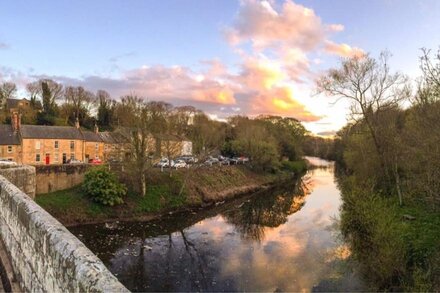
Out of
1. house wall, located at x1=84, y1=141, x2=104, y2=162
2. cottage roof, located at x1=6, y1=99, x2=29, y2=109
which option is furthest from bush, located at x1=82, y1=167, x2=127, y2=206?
cottage roof, located at x1=6, y1=99, x2=29, y2=109

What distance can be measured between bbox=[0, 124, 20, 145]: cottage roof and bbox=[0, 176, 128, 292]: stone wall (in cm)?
3747

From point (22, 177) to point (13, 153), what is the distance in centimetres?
3442

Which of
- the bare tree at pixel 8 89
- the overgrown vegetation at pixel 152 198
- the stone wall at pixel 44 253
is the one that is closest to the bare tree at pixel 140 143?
the overgrown vegetation at pixel 152 198

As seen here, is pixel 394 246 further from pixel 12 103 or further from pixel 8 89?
pixel 8 89

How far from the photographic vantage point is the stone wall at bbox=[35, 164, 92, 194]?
31.3 metres

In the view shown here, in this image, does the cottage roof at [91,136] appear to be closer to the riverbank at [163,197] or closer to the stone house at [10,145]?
the stone house at [10,145]

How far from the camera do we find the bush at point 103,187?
3014cm

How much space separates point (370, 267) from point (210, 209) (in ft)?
67.4

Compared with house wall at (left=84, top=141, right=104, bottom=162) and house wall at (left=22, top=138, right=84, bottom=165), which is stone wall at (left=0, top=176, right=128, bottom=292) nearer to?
house wall at (left=22, top=138, right=84, bottom=165)

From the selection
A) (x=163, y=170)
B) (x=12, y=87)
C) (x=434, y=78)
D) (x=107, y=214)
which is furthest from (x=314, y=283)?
(x=12, y=87)

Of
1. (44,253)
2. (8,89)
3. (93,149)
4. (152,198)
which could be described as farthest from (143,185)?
(8,89)

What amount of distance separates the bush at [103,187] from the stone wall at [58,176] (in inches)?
92.4

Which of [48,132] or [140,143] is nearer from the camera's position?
[140,143]

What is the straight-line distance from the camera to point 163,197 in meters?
34.1
